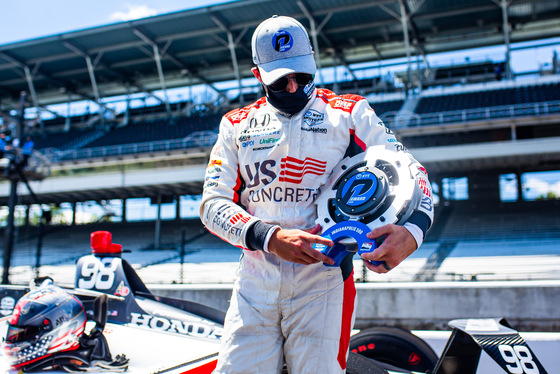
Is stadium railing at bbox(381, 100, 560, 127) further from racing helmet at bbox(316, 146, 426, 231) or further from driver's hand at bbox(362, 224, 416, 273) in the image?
driver's hand at bbox(362, 224, 416, 273)

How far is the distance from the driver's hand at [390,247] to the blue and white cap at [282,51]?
0.65 m

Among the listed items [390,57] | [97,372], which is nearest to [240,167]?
[97,372]

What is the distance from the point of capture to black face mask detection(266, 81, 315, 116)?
5.70 feet

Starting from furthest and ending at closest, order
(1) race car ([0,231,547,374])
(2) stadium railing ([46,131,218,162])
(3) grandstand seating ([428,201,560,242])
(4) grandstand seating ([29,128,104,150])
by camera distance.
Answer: (4) grandstand seating ([29,128,104,150])
(2) stadium railing ([46,131,218,162])
(3) grandstand seating ([428,201,560,242])
(1) race car ([0,231,547,374])

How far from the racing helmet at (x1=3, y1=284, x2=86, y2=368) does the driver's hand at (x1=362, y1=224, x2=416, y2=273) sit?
2.50m

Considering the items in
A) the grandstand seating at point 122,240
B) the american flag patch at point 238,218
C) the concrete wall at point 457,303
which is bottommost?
the grandstand seating at point 122,240

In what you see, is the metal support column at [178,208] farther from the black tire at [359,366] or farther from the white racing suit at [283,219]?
the white racing suit at [283,219]

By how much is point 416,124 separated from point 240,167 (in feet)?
53.4

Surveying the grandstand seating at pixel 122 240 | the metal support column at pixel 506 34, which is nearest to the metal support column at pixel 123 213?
the grandstand seating at pixel 122 240

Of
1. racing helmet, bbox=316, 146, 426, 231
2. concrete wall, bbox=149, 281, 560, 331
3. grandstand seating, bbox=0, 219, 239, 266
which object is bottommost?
grandstand seating, bbox=0, 219, 239, 266

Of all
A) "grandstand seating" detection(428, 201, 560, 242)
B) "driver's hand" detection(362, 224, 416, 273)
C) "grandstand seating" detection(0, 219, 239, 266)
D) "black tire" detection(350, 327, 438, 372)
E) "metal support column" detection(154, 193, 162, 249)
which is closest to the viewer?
"driver's hand" detection(362, 224, 416, 273)

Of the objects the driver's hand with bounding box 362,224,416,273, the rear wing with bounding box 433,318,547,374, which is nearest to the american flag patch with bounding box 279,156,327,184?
the driver's hand with bounding box 362,224,416,273

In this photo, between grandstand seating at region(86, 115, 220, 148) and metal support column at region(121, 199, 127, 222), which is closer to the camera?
metal support column at region(121, 199, 127, 222)

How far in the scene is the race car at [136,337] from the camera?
2.63m
